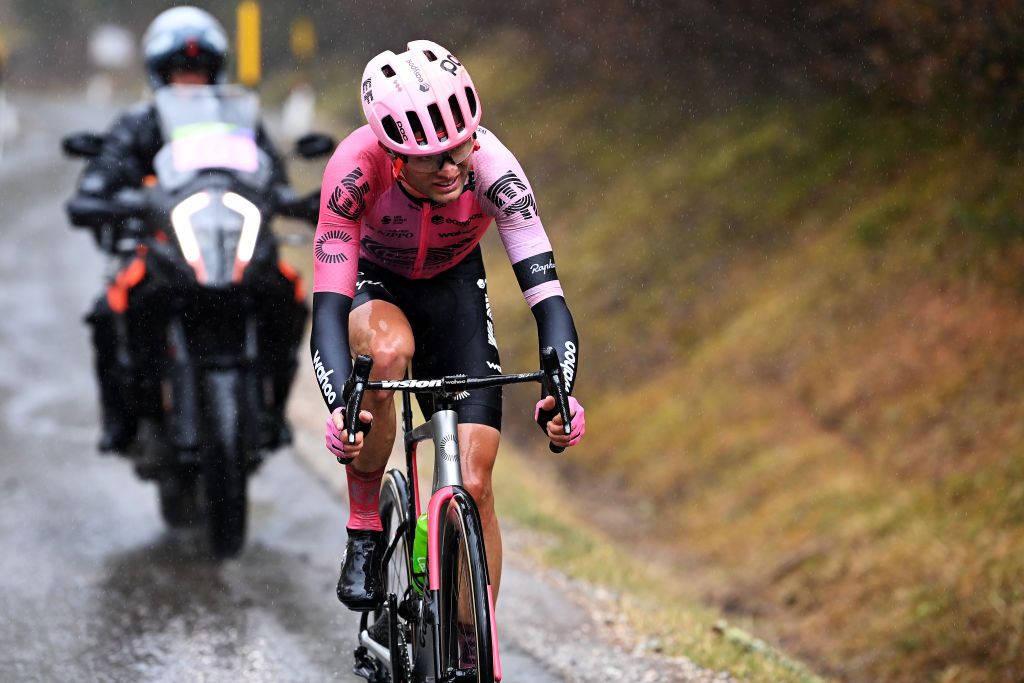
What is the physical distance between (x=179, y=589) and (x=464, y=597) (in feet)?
9.58

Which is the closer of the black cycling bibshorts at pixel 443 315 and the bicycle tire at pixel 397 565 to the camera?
the bicycle tire at pixel 397 565

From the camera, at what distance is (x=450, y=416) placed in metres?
4.32

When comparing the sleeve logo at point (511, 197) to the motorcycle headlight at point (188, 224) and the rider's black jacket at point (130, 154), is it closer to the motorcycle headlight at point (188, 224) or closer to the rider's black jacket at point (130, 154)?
the motorcycle headlight at point (188, 224)

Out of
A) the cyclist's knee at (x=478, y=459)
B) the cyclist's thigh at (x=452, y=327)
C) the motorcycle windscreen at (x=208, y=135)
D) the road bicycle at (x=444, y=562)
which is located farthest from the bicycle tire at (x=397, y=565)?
the motorcycle windscreen at (x=208, y=135)

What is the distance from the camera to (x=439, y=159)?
435 centimetres

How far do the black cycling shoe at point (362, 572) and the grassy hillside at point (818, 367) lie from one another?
3.41 meters

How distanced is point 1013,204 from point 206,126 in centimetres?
606

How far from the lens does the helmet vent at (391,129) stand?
4266mm

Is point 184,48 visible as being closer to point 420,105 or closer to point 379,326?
point 379,326

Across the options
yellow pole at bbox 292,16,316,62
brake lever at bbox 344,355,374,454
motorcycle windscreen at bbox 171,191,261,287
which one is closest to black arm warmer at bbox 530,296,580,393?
brake lever at bbox 344,355,374,454

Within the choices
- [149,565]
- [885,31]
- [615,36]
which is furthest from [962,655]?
Answer: [615,36]

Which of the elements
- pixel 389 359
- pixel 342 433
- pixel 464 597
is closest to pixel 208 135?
pixel 389 359

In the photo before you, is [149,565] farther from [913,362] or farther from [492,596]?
[913,362]

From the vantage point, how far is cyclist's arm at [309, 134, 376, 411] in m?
4.40
